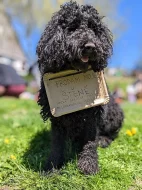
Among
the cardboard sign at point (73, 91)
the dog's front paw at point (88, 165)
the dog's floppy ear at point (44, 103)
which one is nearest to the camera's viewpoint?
the dog's front paw at point (88, 165)

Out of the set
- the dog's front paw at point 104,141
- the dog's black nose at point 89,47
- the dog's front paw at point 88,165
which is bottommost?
the dog's front paw at point 88,165

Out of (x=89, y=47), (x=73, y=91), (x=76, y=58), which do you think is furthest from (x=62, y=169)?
(x=89, y=47)

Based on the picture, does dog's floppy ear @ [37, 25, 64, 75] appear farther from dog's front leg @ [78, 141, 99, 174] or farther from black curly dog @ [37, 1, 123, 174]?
dog's front leg @ [78, 141, 99, 174]

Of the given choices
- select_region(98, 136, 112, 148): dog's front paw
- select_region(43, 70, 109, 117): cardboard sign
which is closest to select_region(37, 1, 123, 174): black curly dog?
select_region(43, 70, 109, 117): cardboard sign

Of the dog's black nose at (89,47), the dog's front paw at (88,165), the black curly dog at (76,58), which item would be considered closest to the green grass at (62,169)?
the dog's front paw at (88,165)

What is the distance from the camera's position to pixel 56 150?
3854mm

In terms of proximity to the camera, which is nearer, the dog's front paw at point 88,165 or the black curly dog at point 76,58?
the black curly dog at point 76,58

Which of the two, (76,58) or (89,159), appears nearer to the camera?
(76,58)

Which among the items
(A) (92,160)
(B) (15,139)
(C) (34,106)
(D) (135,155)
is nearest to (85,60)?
(A) (92,160)

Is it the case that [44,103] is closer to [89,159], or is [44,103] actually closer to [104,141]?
[89,159]

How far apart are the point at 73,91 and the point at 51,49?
2.24 ft

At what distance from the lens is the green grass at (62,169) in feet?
10.8

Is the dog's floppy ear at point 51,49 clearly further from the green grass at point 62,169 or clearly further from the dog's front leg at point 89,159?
the green grass at point 62,169

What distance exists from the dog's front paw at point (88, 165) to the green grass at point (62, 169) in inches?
2.7
